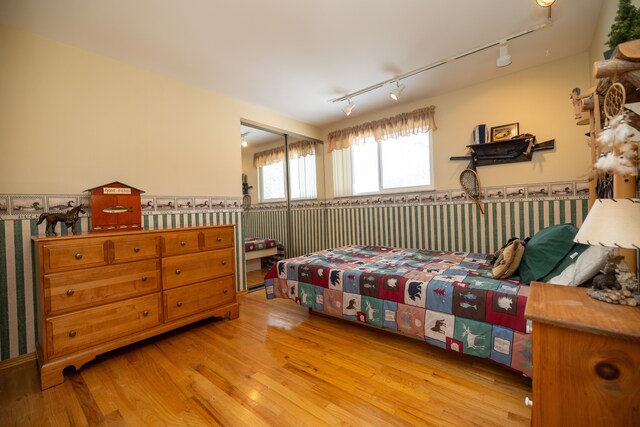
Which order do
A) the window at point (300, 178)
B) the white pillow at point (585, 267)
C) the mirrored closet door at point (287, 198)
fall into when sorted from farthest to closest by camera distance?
the window at point (300, 178)
the mirrored closet door at point (287, 198)
the white pillow at point (585, 267)

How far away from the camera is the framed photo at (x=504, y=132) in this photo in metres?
2.91

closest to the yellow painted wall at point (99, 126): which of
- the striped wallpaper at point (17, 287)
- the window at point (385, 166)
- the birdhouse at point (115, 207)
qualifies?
the birdhouse at point (115, 207)

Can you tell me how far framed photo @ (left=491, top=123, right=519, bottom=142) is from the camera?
291 centimetres

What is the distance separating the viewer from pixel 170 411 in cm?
141

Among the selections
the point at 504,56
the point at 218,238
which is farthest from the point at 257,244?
the point at 504,56

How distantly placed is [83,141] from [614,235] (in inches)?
136

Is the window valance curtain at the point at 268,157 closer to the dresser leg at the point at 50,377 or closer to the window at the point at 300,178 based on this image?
the window at the point at 300,178

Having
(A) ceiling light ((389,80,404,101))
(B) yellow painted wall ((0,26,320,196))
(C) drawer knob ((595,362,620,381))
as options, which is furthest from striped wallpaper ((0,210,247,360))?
(A) ceiling light ((389,80,404,101))

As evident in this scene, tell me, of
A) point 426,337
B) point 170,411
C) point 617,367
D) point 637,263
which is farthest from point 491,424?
point 170,411

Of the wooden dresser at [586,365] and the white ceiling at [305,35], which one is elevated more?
the white ceiling at [305,35]

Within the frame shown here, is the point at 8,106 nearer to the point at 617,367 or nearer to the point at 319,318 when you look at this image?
the point at 319,318

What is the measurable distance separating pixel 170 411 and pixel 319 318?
1.47 m

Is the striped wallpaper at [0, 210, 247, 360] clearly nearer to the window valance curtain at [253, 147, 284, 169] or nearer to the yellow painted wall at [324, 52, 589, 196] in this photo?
the window valance curtain at [253, 147, 284, 169]

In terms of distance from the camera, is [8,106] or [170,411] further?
[8,106]
